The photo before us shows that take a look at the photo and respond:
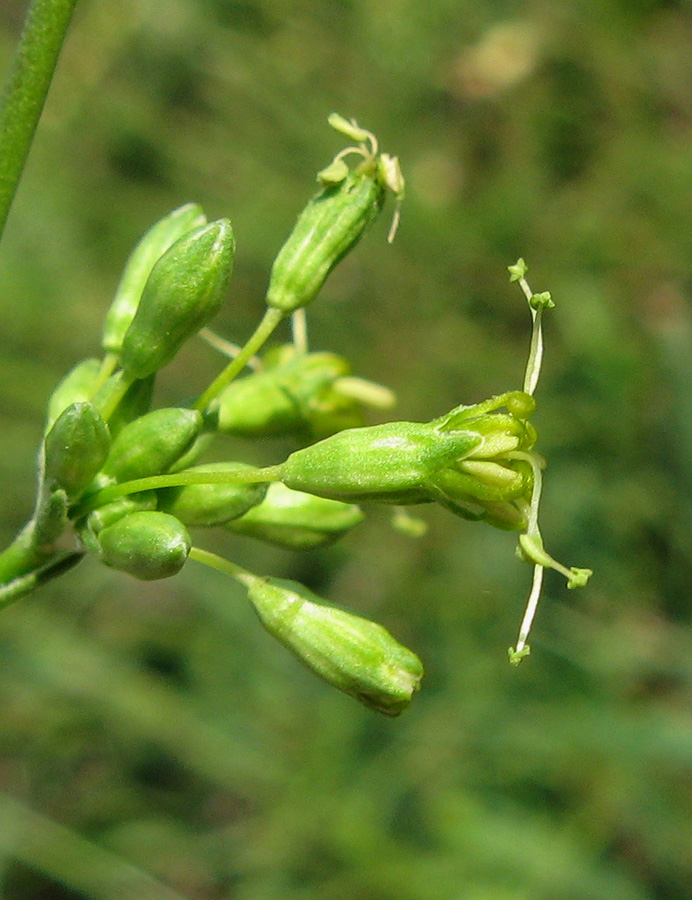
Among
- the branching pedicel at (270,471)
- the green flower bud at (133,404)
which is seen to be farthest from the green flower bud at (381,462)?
the green flower bud at (133,404)

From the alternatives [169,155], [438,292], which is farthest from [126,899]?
[169,155]

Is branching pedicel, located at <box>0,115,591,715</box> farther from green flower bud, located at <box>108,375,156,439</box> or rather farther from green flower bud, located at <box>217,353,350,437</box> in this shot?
green flower bud, located at <box>217,353,350,437</box>

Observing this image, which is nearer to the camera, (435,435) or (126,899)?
(435,435)

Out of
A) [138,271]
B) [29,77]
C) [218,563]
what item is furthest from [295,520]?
[29,77]

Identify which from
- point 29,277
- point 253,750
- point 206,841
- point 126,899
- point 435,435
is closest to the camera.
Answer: point 435,435

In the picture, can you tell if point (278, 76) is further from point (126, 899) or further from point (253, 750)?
point (126, 899)

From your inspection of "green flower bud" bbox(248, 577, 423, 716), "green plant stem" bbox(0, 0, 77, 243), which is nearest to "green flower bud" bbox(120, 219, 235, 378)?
"green plant stem" bbox(0, 0, 77, 243)

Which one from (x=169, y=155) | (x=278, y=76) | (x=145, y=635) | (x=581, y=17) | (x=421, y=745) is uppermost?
(x=581, y=17)
